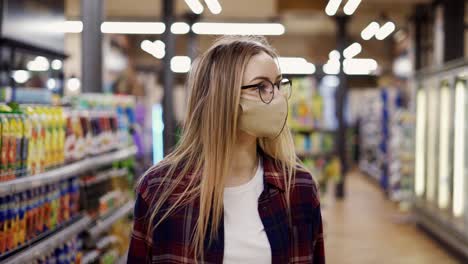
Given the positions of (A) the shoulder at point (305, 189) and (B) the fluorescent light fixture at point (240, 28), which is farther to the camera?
(B) the fluorescent light fixture at point (240, 28)

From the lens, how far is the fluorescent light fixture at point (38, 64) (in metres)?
7.81

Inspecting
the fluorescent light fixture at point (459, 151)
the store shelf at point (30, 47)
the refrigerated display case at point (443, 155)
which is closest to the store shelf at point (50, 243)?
the store shelf at point (30, 47)

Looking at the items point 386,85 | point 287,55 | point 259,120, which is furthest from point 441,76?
point 287,55

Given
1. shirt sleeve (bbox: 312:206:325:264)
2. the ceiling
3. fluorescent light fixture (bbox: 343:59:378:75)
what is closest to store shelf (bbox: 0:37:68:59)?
the ceiling

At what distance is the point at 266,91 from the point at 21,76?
19.0 ft

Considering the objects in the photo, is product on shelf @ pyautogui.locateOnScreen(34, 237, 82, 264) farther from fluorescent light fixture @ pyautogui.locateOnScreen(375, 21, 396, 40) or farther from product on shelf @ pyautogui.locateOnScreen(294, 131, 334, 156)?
product on shelf @ pyautogui.locateOnScreen(294, 131, 334, 156)

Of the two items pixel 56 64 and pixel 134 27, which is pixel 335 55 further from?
pixel 56 64

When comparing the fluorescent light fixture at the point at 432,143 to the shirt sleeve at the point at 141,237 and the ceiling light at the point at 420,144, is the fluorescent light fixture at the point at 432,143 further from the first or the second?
the shirt sleeve at the point at 141,237

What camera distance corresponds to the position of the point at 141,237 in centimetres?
219

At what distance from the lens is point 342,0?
427 cm

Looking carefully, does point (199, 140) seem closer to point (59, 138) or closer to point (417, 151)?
point (59, 138)

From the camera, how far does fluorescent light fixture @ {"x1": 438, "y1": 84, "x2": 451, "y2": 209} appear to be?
8352 millimetres

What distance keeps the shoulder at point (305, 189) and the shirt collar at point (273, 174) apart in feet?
0.18

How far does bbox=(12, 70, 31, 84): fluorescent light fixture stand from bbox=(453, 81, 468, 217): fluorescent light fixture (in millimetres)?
5019
